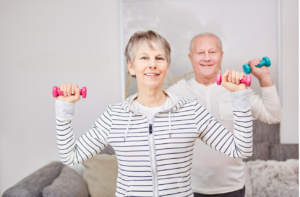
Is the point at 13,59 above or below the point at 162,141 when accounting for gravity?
above

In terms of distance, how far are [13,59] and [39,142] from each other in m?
0.82

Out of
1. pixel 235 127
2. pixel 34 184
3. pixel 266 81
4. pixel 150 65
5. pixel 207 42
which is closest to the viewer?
pixel 235 127

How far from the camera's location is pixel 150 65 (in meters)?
1.15

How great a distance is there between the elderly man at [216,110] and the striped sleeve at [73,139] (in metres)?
0.64

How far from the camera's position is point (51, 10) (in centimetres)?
263

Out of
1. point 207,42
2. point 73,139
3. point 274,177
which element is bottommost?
point 274,177

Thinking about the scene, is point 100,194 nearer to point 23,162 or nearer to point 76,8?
point 23,162

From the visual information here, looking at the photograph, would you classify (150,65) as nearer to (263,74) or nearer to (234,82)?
(234,82)

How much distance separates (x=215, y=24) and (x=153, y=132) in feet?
5.99

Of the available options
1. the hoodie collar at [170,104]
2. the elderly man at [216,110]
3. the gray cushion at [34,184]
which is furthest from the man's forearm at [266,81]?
the gray cushion at [34,184]

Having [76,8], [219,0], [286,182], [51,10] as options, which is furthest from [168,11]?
[286,182]

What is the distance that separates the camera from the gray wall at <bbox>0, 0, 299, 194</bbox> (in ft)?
8.59

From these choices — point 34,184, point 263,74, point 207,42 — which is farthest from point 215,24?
point 34,184

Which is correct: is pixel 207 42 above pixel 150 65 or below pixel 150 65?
above
